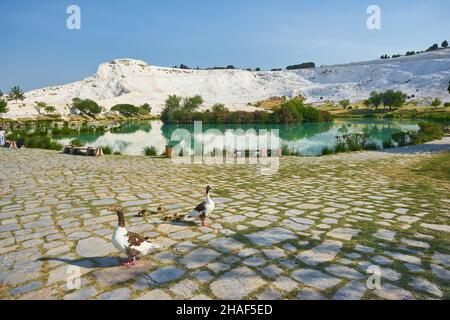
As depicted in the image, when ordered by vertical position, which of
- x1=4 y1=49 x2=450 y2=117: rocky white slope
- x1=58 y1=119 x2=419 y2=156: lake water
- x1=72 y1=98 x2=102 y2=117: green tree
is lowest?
x1=58 y1=119 x2=419 y2=156: lake water

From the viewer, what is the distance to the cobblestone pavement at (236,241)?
2.99m

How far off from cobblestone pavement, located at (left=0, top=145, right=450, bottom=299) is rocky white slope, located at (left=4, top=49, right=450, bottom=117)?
8780 centimetres

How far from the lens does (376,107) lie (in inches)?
3199

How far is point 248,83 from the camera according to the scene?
422 feet

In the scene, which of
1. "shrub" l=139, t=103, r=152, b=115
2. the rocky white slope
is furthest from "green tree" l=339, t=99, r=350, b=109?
"shrub" l=139, t=103, r=152, b=115

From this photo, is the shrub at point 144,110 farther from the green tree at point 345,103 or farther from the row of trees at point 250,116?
the green tree at point 345,103

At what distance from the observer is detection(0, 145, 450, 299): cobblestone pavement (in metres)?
2.99

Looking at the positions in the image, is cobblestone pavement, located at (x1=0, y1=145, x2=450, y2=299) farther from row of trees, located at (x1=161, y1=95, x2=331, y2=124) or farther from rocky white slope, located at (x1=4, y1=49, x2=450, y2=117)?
rocky white slope, located at (x1=4, y1=49, x2=450, y2=117)

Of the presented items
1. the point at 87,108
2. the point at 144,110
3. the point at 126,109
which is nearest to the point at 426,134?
the point at 87,108

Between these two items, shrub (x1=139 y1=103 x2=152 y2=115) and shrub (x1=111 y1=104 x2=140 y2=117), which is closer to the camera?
shrub (x1=111 y1=104 x2=140 y2=117)

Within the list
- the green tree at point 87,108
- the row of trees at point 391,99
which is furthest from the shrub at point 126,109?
the row of trees at point 391,99

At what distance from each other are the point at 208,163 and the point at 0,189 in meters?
7.02

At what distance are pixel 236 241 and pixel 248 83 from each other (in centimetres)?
12930

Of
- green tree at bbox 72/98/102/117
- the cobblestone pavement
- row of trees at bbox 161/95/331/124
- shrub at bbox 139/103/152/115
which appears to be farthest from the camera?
shrub at bbox 139/103/152/115
